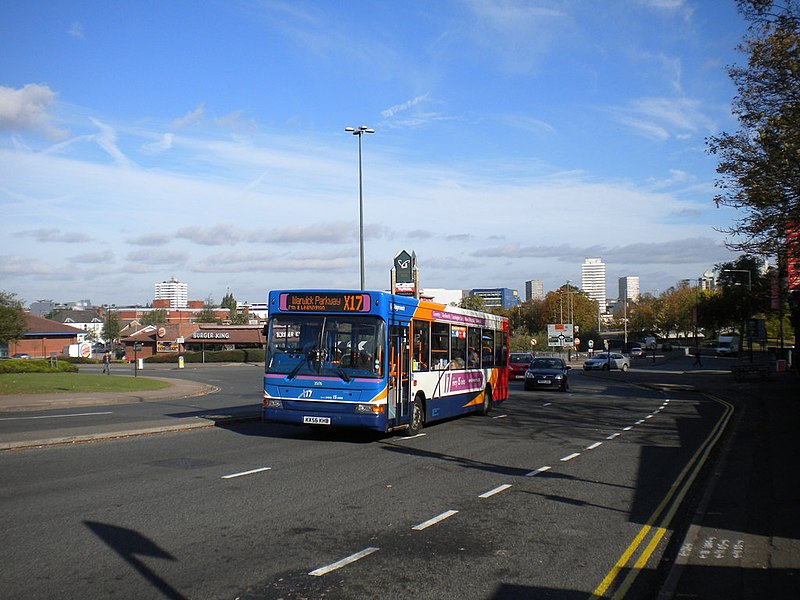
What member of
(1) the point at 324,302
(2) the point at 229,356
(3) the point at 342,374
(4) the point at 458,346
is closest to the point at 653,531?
(3) the point at 342,374

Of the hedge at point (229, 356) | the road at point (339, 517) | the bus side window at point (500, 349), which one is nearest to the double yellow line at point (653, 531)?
the road at point (339, 517)

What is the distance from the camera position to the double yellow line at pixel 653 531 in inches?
248

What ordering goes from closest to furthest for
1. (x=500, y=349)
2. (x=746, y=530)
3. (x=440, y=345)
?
(x=746, y=530) → (x=440, y=345) → (x=500, y=349)

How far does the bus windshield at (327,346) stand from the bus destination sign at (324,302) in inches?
6.2

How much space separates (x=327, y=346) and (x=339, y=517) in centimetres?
659

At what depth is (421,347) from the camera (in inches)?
650

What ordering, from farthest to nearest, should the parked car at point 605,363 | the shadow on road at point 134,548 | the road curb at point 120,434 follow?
1. the parked car at point 605,363
2. the road curb at point 120,434
3. the shadow on road at point 134,548

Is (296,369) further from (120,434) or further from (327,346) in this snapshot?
(120,434)

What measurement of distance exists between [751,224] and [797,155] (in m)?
2.56

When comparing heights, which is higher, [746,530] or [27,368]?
[27,368]

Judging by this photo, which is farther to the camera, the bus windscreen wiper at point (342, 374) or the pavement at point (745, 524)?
the bus windscreen wiper at point (342, 374)

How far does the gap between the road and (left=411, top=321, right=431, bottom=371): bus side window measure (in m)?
1.64

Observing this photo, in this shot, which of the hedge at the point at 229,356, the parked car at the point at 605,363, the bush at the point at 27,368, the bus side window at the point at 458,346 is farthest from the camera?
the hedge at the point at 229,356

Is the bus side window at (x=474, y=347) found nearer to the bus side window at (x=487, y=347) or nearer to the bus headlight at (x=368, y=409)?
the bus side window at (x=487, y=347)
